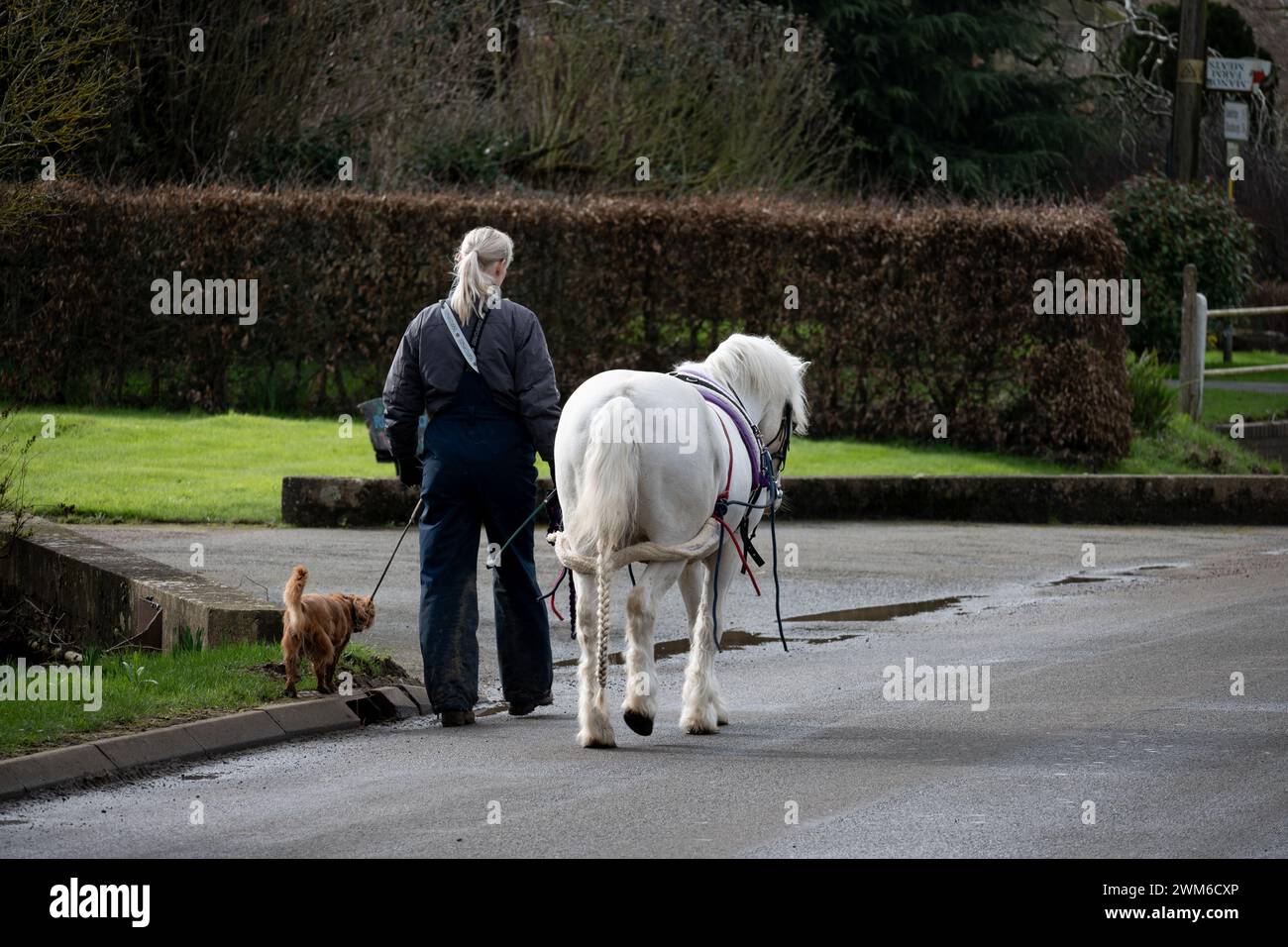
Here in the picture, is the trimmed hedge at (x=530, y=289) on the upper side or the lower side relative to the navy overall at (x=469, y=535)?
upper

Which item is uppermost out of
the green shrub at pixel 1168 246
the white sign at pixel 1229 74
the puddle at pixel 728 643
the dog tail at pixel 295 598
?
the white sign at pixel 1229 74

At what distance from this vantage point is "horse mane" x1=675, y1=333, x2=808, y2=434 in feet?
31.4

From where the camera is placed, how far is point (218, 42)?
25562mm

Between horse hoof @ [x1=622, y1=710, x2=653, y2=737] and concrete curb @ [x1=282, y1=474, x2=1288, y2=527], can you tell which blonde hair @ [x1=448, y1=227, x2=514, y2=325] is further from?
concrete curb @ [x1=282, y1=474, x2=1288, y2=527]

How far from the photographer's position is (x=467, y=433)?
916cm

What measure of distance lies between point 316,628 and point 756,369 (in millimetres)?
2471

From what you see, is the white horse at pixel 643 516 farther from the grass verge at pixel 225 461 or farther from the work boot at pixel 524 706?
the grass verge at pixel 225 461

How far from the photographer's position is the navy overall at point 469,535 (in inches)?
360

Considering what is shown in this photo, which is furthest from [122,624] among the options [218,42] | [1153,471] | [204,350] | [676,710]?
[218,42]

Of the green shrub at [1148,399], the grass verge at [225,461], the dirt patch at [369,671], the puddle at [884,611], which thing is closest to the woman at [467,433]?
the dirt patch at [369,671]

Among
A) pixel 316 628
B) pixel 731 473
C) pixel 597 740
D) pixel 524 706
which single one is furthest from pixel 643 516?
pixel 316 628

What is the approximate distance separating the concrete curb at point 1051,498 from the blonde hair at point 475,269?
28.6ft

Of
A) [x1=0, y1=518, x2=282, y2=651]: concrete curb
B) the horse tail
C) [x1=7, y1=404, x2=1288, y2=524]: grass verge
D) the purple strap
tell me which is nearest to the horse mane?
the purple strap

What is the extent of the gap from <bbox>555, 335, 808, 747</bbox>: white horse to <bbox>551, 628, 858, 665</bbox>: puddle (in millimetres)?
2090
